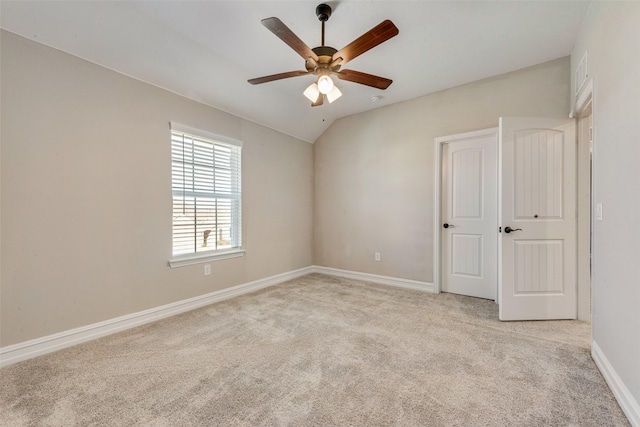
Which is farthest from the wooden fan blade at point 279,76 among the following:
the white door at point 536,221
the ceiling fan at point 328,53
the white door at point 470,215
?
the white door at point 470,215

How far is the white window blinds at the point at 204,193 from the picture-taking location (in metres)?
3.04

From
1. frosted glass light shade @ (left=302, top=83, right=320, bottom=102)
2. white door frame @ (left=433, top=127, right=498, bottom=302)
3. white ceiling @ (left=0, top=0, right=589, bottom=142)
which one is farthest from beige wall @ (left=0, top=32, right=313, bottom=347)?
white door frame @ (left=433, top=127, right=498, bottom=302)

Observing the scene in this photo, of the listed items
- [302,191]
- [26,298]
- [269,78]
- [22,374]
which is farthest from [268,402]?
[302,191]

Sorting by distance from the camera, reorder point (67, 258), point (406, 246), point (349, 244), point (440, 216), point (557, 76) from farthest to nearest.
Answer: point (349, 244) < point (406, 246) < point (440, 216) < point (557, 76) < point (67, 258)

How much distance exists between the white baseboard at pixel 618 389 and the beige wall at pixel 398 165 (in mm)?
1876

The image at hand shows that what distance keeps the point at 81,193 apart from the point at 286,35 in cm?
216

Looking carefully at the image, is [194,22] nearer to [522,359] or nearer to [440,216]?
[440,216]

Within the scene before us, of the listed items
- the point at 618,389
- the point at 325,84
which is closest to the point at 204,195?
the point at 325,84

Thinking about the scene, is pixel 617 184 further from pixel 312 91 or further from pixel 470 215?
pixel 312 91

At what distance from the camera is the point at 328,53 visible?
6.56 feet

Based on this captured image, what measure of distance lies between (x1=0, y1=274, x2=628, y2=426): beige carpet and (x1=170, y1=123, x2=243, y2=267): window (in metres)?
0.86

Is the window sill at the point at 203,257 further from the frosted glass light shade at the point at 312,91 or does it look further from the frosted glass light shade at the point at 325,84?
the frosted glass light shade at the point at 325,84

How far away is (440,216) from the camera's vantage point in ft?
12.0

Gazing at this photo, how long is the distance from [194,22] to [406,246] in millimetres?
3568
